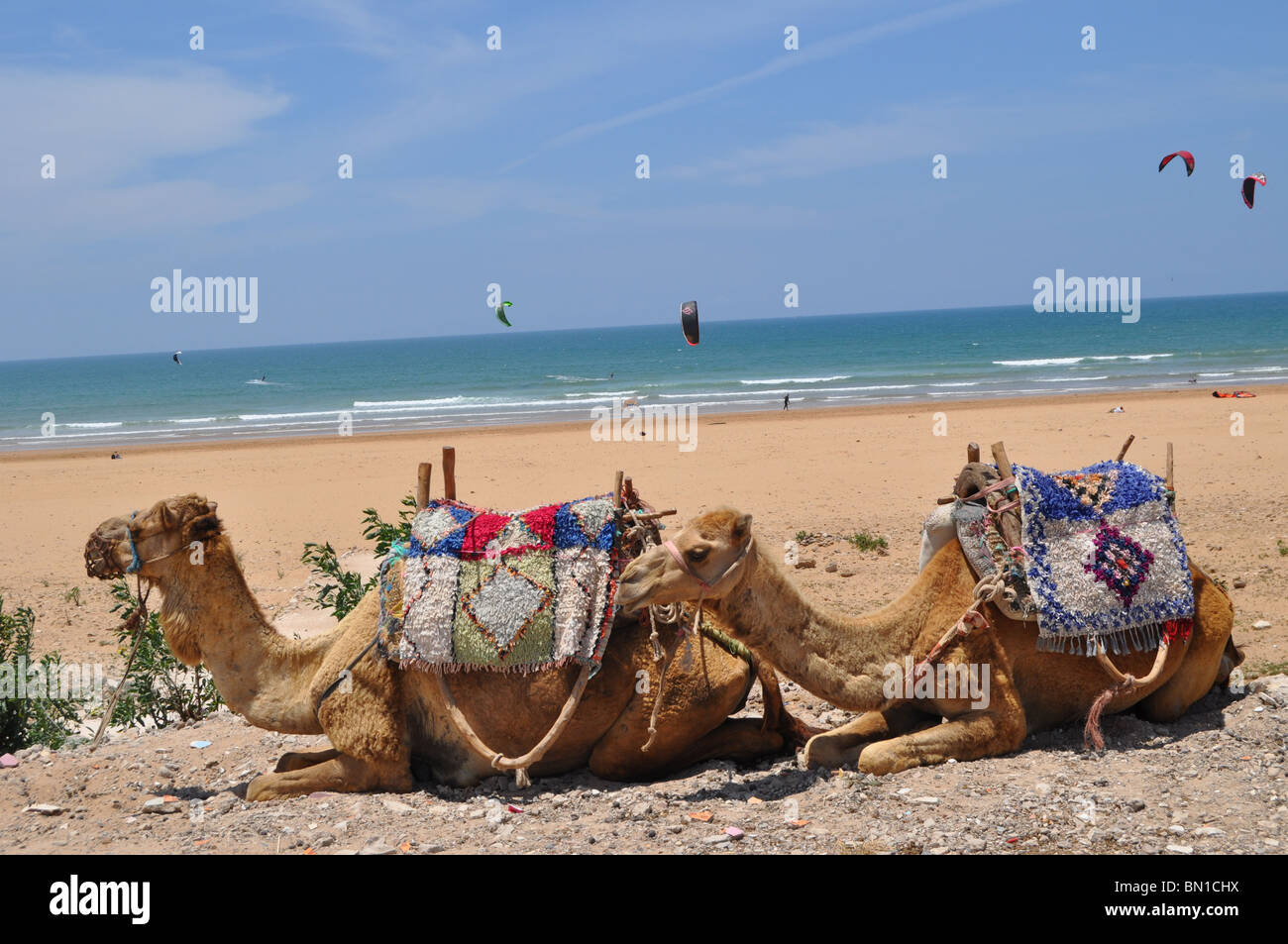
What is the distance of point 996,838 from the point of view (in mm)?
4992

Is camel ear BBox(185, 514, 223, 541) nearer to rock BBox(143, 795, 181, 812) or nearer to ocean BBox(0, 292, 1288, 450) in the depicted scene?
rock BBox(143, 795, 181, 812)

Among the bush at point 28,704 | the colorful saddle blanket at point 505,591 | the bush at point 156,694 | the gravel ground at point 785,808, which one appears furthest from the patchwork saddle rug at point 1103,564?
the bush at point 28,704

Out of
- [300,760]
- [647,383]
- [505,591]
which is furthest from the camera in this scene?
[647,383]

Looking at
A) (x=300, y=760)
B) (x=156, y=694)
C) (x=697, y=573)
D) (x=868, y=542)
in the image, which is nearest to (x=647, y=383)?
(x=868, y=542)

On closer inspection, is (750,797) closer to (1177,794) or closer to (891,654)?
(891,654)

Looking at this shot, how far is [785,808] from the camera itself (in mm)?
5594

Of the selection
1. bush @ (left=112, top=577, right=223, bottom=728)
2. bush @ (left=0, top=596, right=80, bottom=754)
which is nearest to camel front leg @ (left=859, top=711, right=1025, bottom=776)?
bush @ (left=112, top=577, right=223, bottom=728)

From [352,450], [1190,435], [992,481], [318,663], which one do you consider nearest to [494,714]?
[318,663]

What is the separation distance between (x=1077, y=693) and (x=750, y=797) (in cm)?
207

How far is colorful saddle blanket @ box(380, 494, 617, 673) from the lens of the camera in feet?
20.0

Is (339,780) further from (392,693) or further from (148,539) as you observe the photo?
(148,539)

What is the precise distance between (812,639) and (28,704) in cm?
616

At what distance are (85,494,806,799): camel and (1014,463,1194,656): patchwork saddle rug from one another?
165cm

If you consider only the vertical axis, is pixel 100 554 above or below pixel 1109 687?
above
